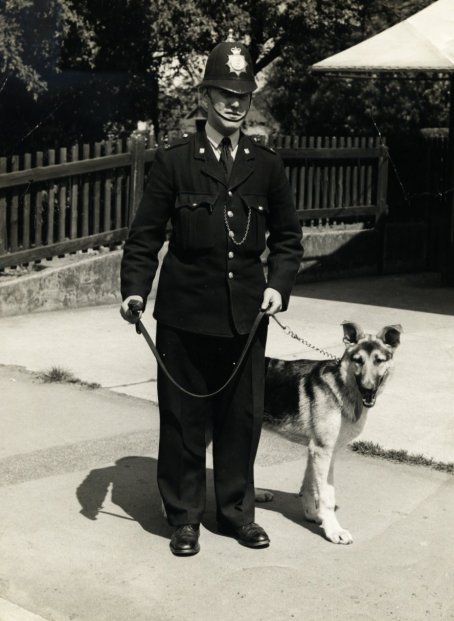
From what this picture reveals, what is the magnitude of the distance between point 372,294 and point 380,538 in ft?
26.0

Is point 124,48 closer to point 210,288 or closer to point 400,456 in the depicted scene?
point 400,456

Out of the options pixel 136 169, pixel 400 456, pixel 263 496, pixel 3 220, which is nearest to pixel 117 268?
pixel 136 169

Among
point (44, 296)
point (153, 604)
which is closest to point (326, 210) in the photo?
point (44, 296)

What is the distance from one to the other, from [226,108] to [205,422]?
4.62 feet

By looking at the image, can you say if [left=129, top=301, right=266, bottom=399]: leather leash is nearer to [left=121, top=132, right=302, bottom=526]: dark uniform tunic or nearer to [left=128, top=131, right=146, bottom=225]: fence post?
[left=121, top=132, right=302, bottom=526]: dark uniform tunic

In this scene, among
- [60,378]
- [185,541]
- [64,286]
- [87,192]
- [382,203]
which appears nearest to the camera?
[185,541]

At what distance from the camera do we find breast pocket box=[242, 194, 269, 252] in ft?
16.3

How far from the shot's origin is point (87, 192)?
38.2 ft

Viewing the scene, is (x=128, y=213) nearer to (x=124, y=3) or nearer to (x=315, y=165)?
(x=315, y=165)

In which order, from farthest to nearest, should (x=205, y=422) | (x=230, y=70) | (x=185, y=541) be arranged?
(x=205, y=422)
(x=185, y=541)
(x=230, y=70)

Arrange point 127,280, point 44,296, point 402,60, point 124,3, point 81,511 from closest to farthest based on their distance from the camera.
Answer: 1. point 127,280
2. point 81,511
3. point 44,296
4. point 402,60
5. point 124,3

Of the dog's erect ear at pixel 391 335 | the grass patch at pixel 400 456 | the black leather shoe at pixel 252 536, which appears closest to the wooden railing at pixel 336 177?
the grass patch at pixel 400 456

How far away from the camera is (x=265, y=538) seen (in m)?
5.02

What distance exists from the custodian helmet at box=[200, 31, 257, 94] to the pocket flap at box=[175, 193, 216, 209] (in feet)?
1.52
